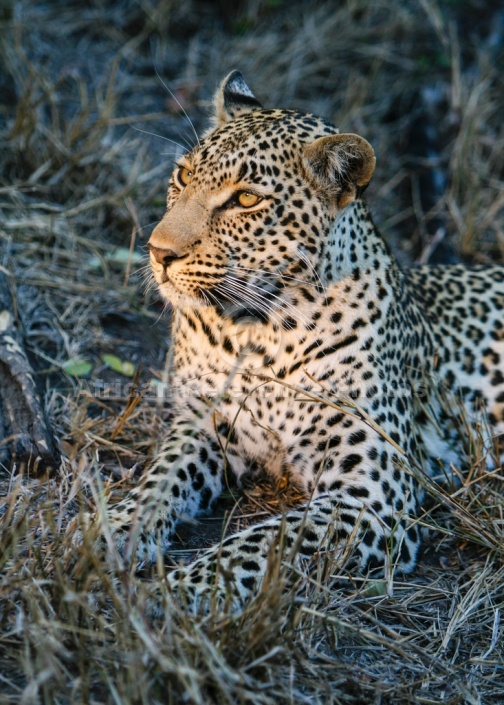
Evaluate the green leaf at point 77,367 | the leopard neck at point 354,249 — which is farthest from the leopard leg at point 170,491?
the leopard neck at point 354,249

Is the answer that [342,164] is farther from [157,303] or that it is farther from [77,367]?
[157,303]

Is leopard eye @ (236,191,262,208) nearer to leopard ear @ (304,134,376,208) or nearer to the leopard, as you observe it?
the leopard

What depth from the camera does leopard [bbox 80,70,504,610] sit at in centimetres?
413

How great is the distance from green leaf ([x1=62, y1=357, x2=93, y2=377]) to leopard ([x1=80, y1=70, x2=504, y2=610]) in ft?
2.48

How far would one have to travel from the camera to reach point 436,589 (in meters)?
4.19

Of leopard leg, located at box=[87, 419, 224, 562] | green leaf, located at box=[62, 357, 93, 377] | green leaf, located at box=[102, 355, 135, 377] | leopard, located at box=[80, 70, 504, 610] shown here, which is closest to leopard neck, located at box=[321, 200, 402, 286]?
leopard, located at box=[80, 70, 504, 610]

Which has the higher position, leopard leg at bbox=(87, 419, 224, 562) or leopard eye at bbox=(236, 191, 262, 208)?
leopard eye at bbox=(236, 191, 262, 208)

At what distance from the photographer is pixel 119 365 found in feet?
19.0

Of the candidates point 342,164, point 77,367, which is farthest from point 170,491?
point 342,164

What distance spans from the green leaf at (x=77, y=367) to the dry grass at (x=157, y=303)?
0.03 metres

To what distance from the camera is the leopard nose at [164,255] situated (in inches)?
161

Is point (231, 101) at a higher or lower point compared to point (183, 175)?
higher

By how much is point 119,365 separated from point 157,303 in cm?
105

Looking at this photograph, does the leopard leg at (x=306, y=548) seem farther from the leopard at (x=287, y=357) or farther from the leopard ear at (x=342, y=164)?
the leopard ear at (x=342, y=164)
